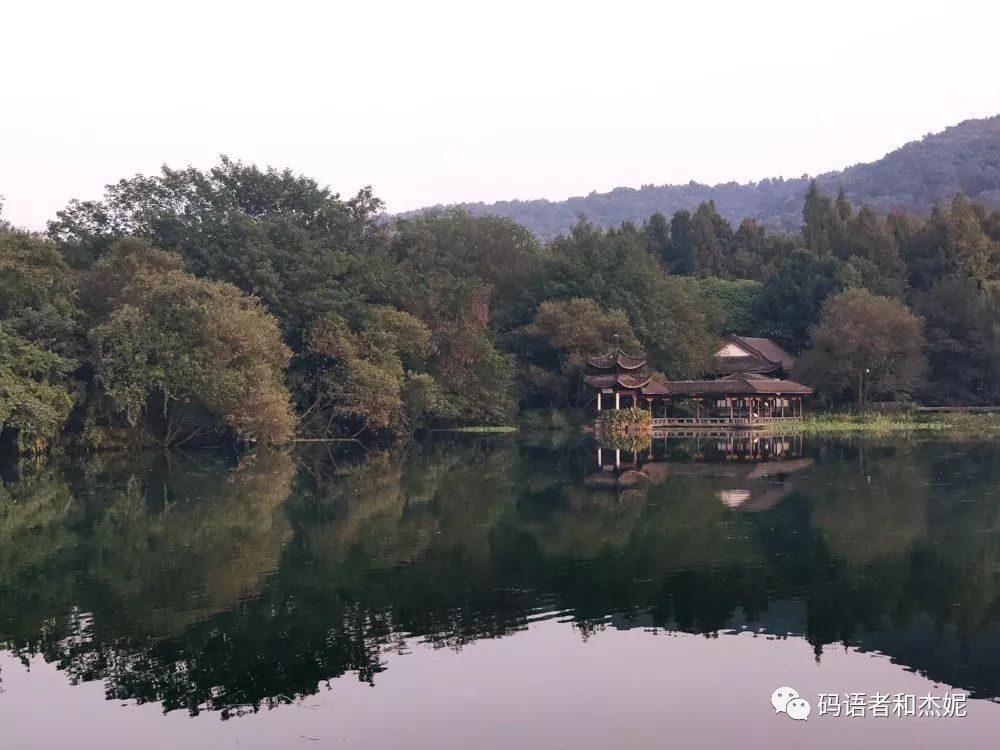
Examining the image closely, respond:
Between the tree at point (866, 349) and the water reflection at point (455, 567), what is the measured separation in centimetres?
2320

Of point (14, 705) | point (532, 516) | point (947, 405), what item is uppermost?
point (14, 705)

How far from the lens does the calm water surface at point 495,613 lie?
9.69 meters

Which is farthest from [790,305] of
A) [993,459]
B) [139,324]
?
[139,324]

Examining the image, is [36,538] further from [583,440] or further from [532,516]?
[583,440]

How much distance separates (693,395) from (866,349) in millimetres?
8565

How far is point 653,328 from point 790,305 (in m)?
9.91

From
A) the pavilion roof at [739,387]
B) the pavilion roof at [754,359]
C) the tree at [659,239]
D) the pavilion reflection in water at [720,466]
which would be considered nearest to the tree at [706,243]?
the tree at [659,239]

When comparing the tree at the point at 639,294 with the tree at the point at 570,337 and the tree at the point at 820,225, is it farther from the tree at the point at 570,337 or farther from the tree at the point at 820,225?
the tree at the point at 820,225

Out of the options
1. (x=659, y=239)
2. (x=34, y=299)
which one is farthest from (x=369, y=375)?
(x=659, y=239)

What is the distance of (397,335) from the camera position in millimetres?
48531

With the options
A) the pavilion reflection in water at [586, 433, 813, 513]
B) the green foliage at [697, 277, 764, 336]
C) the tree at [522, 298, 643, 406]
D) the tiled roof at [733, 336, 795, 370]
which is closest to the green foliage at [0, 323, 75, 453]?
the pavilion reflection in water at [586, 433, 813, 513]

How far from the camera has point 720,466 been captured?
3192 centimetres

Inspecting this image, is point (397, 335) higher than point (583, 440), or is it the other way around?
point (397, 335)

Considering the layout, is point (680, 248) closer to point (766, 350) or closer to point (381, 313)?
point (766, 350)
